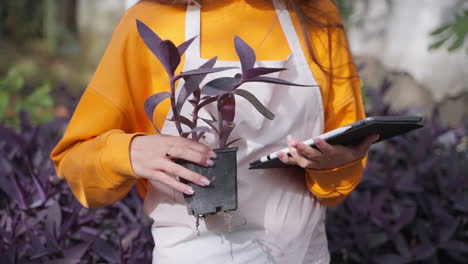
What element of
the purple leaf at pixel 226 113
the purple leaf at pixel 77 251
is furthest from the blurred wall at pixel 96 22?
the purple leaf at pixel 226 113

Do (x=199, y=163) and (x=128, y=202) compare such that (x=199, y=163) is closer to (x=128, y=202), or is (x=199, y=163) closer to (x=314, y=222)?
(x=314, y=222)

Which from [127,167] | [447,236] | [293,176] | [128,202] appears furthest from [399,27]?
[127,167]

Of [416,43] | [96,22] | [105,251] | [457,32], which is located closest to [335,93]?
[105,251]

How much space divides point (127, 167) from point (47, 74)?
8485 mm

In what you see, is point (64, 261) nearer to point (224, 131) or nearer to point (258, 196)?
point (258, 196)

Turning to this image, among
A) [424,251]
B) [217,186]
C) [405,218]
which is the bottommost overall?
[424,251]

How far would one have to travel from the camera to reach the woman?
4.95 ft

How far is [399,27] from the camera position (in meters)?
6.34

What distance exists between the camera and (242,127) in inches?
61.1

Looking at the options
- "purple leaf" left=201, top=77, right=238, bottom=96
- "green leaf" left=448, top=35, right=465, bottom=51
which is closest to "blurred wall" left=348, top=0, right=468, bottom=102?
"green leaf" left=448, top=35, right=465, bottom=51

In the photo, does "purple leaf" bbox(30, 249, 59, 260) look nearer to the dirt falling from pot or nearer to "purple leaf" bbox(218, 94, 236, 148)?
the dirt falling from pot

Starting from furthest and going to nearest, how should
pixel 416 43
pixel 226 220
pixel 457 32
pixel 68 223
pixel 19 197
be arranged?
pixel 416 43, pixel 457 32, pixel 19 197, pixel 68 223, pixel 226 220

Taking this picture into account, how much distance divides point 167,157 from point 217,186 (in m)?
0.13

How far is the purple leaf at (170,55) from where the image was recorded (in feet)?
4.24
